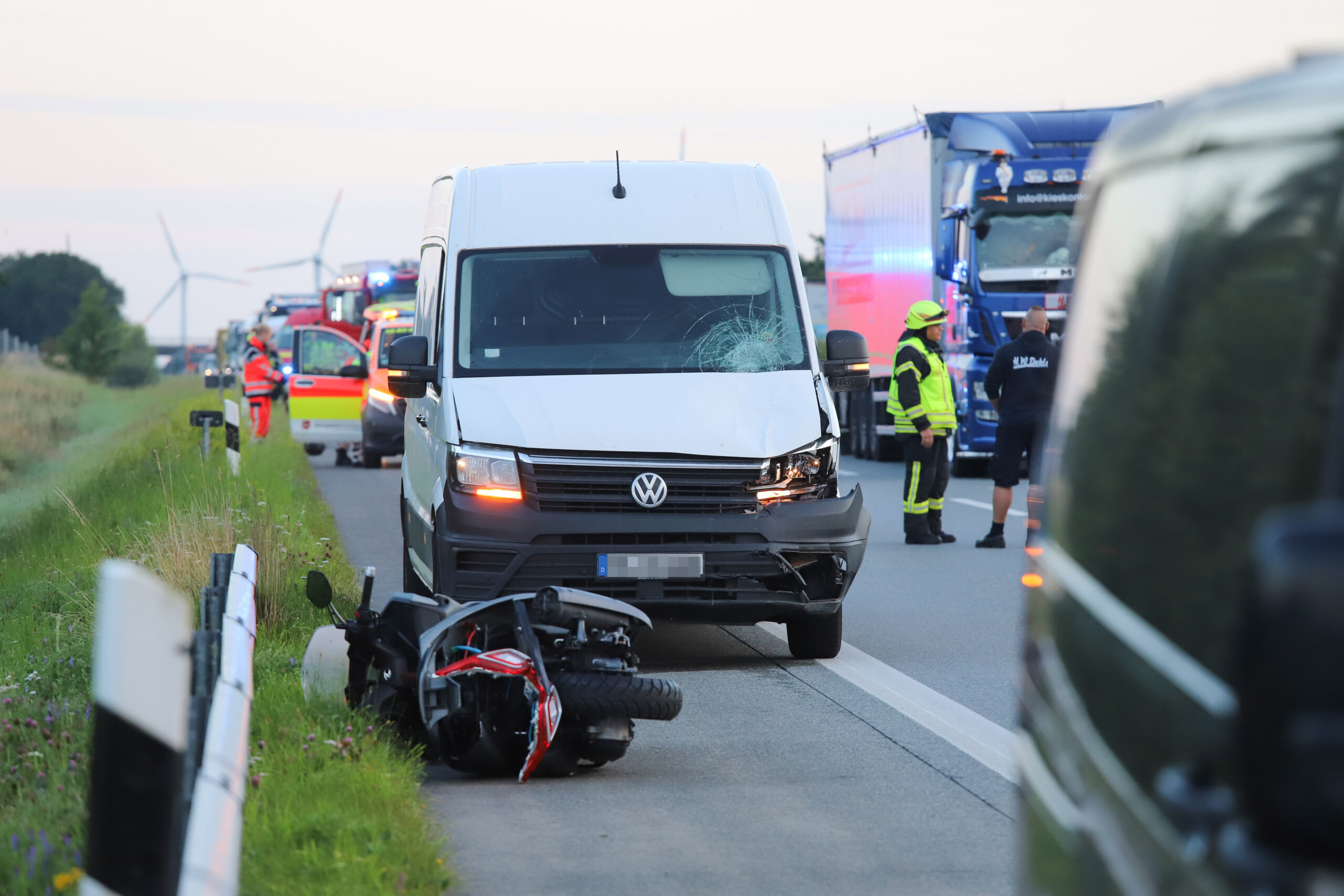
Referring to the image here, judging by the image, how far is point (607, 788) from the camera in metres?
6.43

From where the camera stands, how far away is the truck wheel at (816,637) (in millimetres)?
9047

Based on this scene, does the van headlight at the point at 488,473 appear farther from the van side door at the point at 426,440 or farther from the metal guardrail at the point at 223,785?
the metal guardrail at the point at 223,785

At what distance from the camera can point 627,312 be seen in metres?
9.41

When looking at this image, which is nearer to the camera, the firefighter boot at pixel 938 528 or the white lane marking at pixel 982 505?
the firefighter boot at pixel 938 528

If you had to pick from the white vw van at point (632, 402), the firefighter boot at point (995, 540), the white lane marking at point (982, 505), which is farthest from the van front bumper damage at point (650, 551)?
the white lane marking at point (982, 505)

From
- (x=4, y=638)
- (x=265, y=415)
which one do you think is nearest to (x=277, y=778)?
(x=4, y=638)

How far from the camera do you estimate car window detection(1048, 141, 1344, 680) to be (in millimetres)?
1808

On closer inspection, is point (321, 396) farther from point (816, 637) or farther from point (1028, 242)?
point (816, 637)

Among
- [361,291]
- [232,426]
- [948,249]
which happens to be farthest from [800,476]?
[361,291]

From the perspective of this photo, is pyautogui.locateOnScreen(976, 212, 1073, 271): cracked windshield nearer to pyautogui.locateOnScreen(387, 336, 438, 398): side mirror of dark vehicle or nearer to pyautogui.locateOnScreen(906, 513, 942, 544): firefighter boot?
pyautogui.locateOnScreen(906, 513, 942, 544): firefighter boot

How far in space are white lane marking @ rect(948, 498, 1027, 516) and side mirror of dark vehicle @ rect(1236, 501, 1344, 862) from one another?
16.0 m

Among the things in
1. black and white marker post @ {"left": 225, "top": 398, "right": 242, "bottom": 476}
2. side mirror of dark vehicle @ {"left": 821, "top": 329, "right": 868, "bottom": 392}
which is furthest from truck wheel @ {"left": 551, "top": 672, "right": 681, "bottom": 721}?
black and white marker post @ {"left": 225, "top": 398, "right": 242, "bottom": 476}

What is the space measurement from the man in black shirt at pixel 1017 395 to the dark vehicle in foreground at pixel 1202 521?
12079 millimetres

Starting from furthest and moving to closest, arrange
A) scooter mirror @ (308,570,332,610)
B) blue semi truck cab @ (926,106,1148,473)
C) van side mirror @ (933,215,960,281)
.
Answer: van side mirror @ (933,215,960,281) → blue semi truck cab @ (926,106,1148,473) → scooter mirror @ (308,570,332,610)
